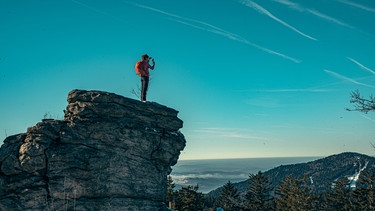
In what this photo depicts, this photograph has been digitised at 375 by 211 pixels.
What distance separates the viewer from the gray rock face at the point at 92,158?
13117mm

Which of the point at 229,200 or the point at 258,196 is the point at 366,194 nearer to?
the point at 258,196

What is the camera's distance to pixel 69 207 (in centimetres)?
1319

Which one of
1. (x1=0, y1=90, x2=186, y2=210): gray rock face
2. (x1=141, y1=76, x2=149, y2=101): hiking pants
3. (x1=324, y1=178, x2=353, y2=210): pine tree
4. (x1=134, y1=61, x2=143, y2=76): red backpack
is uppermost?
(x1=134, y1=61, x2=143, y2=76): red backpack

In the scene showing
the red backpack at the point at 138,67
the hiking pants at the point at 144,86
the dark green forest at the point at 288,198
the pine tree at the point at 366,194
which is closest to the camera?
the red backpack at the point at 138,67

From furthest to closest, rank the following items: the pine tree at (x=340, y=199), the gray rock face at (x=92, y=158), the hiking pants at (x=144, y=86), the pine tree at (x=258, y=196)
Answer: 1. the pine tree at (x=340, y=199)
2. the pine tree at (x=258, y=196)
3. the hiking pants at (x=144, y=86)
4. the gray rock face at (x=92, y=158)

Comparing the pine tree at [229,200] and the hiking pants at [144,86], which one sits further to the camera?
the pine tree at [229,200]

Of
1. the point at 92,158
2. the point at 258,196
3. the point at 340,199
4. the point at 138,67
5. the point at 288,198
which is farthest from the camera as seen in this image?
the point at 340,199

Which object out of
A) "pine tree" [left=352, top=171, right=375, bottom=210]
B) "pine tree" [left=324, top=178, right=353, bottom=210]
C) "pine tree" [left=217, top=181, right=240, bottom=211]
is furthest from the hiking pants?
"pine tree" [left=324, top=178, right=353, bottom=210]

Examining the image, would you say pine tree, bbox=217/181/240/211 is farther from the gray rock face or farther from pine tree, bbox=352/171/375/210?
the gray rock face

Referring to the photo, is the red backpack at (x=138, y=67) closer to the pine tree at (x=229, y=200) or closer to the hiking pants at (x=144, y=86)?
the hiking pants at (x=144, y=86)

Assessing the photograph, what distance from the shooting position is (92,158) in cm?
1389

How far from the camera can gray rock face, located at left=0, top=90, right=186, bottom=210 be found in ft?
43.0

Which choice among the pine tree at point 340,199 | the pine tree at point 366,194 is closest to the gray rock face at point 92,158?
the pine tree at point 366,194

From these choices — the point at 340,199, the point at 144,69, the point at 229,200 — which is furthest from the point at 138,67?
the point at 340,199
